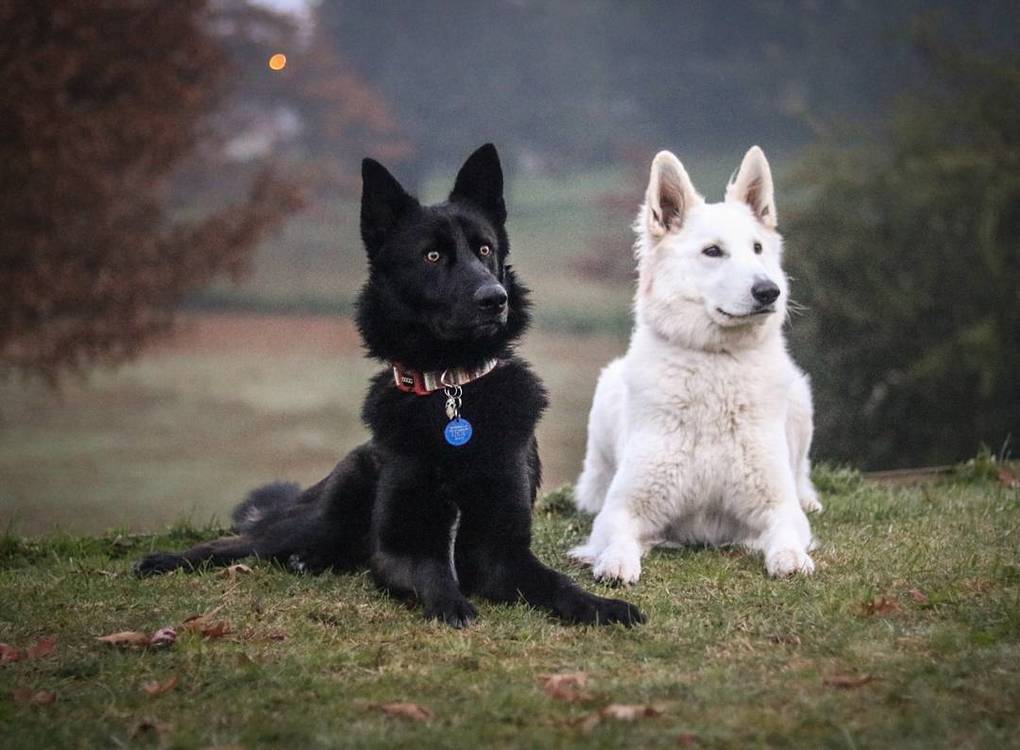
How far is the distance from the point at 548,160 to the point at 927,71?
411 centimetres

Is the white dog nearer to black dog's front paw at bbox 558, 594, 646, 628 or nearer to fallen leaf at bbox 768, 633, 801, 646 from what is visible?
black dog's front paw at bbox 558, 594, 646, 628

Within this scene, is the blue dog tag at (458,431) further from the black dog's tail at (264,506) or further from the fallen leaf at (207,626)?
the black dog's tail at (264,506)

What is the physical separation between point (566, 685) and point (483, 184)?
1.96 metres

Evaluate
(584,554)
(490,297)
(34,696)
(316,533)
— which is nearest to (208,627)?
(34,696)

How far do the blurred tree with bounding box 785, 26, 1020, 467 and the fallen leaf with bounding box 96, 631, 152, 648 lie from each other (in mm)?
7269

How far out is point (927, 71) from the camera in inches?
483

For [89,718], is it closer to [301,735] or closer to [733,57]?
[301,735]

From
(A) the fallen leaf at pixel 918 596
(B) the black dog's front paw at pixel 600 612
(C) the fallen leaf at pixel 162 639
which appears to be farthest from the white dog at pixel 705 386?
(C) the fallen leaf at pixel 162 639

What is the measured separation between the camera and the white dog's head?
449cm

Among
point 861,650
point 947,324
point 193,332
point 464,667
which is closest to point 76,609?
point 464,667

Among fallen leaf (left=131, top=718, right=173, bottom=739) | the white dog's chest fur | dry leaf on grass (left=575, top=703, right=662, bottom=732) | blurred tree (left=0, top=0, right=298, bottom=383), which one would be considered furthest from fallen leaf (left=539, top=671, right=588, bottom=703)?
blurred tree (left=0, top=0, right=298, bottom=383)

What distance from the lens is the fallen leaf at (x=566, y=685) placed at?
2787 mm

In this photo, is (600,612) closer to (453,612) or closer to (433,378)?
(453,612)

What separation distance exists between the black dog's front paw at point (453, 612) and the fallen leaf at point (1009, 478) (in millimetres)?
3535
